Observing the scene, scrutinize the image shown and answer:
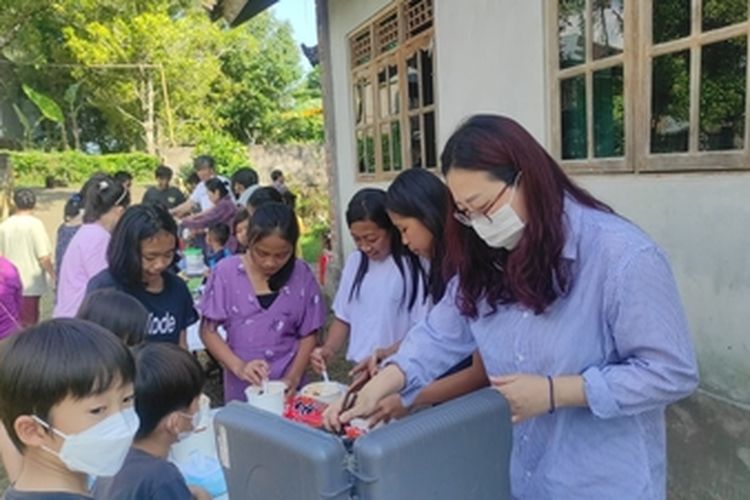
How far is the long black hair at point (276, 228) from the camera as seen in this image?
81.0 inches

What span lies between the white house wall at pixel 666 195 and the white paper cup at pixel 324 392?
1.13 metres

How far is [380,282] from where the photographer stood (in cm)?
214

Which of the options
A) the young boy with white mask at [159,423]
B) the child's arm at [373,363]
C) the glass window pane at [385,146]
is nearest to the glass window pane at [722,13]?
the child's arm at [373,363]

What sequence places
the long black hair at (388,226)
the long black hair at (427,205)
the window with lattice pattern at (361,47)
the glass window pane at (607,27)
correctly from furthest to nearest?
the window with lattice pattern at (361,47) → the glass window pane at (607,27) → the long black hair at (388,226) → the long black hair at (427,205)

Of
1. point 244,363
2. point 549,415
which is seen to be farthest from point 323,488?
point 244,363

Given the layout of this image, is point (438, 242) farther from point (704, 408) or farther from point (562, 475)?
point (704, 408)

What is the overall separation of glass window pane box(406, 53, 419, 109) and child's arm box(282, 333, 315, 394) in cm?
268

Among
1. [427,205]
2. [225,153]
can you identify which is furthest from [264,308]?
[225,153]

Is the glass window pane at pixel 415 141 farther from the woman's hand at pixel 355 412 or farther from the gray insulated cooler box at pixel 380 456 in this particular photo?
the gray insulated cooler box at pixel 380 456

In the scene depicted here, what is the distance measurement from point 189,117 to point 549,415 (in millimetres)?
22591

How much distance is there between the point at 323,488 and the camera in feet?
2.64

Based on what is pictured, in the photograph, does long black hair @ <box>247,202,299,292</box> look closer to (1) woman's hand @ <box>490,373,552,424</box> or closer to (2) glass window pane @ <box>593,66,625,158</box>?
(1) woman's hand @ <box>490,373,552,424</box>

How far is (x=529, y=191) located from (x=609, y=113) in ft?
5.67

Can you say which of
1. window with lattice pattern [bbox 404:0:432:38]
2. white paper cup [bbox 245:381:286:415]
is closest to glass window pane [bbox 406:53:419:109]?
window with lattice pattern [bbox 404:0:432:38]
